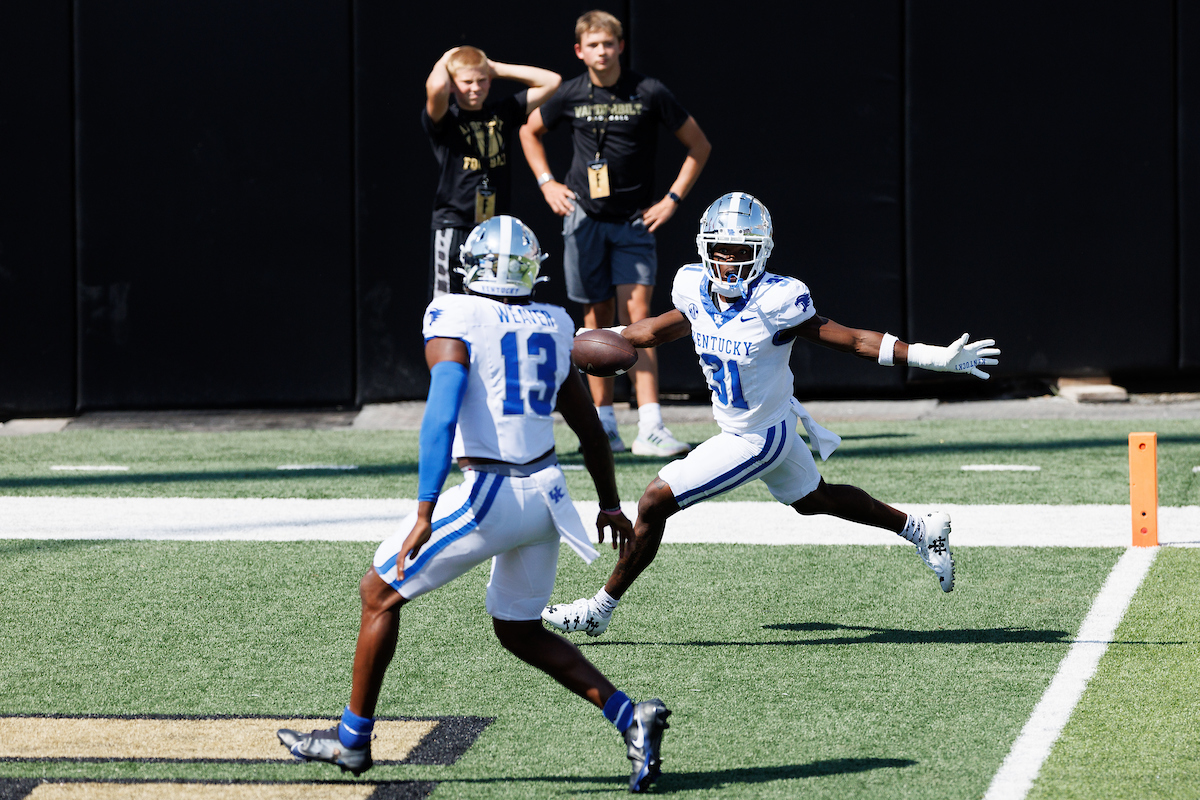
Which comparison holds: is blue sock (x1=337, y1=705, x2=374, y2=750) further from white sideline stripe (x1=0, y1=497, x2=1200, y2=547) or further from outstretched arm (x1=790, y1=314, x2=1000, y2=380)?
white sideline stripe (x1=0, y1=497, x2=1200, y2=547)

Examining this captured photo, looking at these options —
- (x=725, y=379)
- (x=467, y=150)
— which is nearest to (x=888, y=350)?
(x=725, y=379)

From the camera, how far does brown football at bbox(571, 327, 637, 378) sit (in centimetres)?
533

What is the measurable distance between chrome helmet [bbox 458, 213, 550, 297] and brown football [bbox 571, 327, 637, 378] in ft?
4.01

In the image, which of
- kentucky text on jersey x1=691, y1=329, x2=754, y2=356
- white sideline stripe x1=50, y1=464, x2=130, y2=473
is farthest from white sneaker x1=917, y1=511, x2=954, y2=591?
white sideline stripe x1=50, y1=464, x2=130, y2=473

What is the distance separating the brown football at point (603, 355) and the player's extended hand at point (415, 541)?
1560 millimetres

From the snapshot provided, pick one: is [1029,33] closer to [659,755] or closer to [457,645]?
[457,645]

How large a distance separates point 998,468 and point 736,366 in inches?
155

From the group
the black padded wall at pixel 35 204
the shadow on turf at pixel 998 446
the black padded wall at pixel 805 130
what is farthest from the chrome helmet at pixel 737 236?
the black padded wall at pixel 35 204

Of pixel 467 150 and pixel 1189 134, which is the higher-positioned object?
pixel 1189 134

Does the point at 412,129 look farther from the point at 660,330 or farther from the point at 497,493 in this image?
the point at 497,493

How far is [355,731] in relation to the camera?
12.7 feet

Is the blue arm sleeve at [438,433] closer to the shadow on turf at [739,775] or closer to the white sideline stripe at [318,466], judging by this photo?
the shadow on turf at [739,775]

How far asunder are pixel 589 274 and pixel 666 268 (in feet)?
7.39

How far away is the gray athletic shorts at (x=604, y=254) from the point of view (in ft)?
30.7
